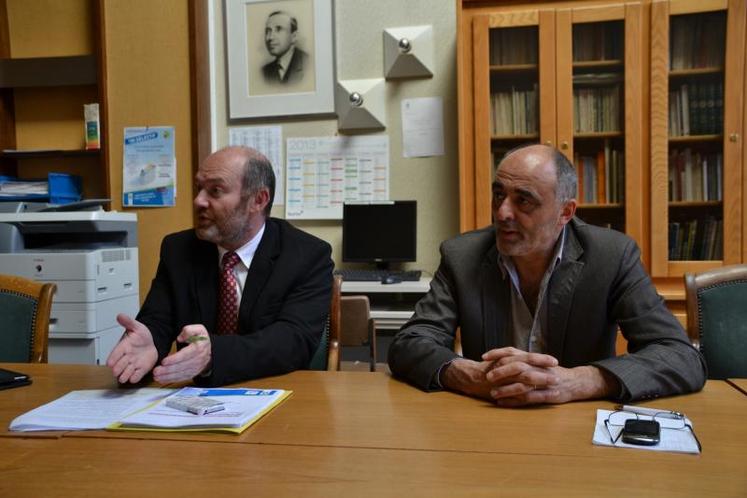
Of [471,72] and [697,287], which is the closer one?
[697,287]

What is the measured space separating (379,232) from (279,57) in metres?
1.22

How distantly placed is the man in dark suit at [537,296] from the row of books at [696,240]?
144 centimetres

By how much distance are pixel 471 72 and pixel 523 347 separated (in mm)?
1712

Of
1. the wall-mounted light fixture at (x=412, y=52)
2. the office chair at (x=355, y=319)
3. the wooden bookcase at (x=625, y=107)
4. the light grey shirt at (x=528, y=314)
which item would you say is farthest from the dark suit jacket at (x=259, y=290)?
the wall-mounted light fixture at (x=412, y=52)

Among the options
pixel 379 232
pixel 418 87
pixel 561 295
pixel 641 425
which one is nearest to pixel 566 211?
pixel 561 295

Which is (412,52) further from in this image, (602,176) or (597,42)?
(602,176)

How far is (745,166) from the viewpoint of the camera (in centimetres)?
268

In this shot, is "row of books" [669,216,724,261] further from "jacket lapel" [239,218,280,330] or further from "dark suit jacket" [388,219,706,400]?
"jacket lapel" [239,218,280,330]

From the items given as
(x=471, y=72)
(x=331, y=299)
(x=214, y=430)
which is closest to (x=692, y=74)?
(x=471, y=72)

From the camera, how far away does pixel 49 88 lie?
371cm

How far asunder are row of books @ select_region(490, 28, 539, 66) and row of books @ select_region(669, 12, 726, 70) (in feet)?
2.06

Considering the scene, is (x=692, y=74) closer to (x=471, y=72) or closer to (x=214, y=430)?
(x=471, y=72)

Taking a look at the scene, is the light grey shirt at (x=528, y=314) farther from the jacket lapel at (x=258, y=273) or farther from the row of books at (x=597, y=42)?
the row of books at (x=597, y=42)

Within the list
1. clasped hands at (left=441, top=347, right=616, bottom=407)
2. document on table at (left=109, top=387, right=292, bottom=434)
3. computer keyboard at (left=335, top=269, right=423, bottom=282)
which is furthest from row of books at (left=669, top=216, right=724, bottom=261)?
document on table at (left=109, top=387, right=292, bottom=434)
